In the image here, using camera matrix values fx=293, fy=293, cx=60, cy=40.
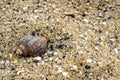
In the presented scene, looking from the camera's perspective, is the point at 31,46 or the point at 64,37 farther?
the point at 64,37

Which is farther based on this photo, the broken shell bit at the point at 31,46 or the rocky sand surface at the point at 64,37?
the broken shell bit at the point at 31,46

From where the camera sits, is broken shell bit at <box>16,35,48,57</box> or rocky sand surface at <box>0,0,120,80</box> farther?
broken shell bit at <box>16,35,48,57</box>

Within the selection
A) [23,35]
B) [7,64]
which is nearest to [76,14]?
[23,35]
